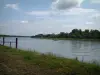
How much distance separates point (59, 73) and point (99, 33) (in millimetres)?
111142

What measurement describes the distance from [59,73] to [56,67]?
137 cm

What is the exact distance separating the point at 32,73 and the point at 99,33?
112 metres

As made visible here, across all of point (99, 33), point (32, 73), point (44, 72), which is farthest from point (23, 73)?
point (99, 33)

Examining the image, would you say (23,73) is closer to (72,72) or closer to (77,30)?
(72,72)

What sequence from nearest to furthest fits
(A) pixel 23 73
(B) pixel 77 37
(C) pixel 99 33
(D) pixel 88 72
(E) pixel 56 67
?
(A) pixel 23 73
(D) pixel 88 72
(E) pixel 56 67
(C) pixel 99 33
(B) pixel 77 37

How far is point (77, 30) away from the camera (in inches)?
5231

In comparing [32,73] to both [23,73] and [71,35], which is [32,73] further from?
[71,35]

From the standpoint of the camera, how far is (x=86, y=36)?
395 ft

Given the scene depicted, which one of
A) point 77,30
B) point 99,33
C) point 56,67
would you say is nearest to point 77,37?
point 77,30

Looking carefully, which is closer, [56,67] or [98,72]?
[98,72]

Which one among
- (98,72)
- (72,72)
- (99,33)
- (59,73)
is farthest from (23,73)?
(99,33)

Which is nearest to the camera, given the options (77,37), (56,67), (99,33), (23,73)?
(23,73)

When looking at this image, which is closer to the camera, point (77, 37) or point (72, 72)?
point (72, 72)

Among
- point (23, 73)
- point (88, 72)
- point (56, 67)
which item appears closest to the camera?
point (23, 73)
